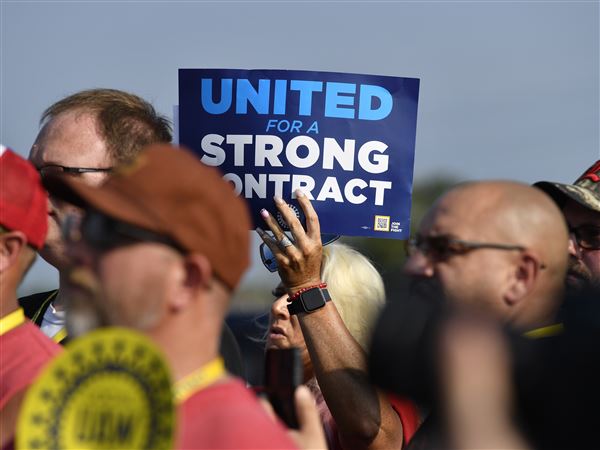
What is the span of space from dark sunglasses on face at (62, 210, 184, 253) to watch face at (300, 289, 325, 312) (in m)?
1.78

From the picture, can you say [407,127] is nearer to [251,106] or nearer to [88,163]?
[251,106]

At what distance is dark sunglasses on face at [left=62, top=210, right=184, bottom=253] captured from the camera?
2.18 metres

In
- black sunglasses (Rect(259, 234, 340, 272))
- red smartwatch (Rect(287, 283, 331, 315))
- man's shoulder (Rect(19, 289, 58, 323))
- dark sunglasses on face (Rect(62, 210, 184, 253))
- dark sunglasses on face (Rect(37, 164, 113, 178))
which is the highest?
dark sunglasses on face (Rect(62, 210, 184, 253))

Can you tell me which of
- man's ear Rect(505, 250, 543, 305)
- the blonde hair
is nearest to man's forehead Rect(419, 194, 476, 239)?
man's ear Rect(505, 250, 543, 305)

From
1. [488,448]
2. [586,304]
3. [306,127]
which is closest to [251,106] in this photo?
[306,127]

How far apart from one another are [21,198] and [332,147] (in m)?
1.56

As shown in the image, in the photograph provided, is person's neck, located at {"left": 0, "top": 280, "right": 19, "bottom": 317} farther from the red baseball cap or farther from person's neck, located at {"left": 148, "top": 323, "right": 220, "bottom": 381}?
person's neck, located at {"left": 148, "top": 323, "right": 220, "bottom": 381}

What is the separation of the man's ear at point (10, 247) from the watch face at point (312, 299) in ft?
4.35

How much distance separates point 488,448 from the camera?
6.01 feet

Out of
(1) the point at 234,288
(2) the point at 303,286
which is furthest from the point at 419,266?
(2) the point at 303,286

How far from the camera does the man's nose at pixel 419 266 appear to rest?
2.78 meters

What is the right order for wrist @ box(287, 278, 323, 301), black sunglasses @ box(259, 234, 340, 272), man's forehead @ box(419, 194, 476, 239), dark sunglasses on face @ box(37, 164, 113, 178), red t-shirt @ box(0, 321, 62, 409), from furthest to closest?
black sunglasses @ box(259, 234, 340, 272)
wrist @ box(287, 278, 323, 301)
dark sunglasses on face @ box(37, 164, 113, 178)
man's forehead @ box(419, 194, 476, 239)
red t-shirt @ box(0, 321, 62, 409)

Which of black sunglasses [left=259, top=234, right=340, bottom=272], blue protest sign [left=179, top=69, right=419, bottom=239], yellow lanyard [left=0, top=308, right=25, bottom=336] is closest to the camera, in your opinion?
yellow lanyard [left=0, top=308, right=25, bottom=336]

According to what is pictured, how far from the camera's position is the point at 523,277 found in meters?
2.72
